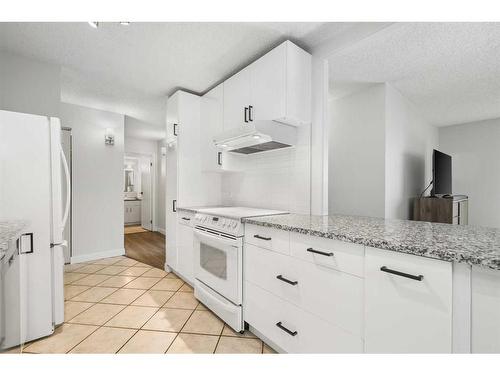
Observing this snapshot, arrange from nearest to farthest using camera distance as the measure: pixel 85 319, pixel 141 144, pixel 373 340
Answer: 1. pixel 373 340
2. pixel 85 319
3. pixel 141 144

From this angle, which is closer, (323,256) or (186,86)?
(323,256)

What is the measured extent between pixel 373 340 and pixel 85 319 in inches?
86.4

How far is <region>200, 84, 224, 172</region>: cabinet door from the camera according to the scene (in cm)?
261

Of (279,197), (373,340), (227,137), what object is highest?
(227,137)

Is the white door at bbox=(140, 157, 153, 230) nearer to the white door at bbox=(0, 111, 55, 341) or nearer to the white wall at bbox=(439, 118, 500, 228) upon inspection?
the white door at bbox=(0, 111, 55, 341)

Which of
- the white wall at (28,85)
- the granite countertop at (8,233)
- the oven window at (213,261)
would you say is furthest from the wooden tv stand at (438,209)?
the white wall at (28,85)

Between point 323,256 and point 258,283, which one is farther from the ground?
point 323,256

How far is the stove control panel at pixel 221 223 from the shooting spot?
174 cm

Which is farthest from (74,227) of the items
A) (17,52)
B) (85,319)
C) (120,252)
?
(17,52)

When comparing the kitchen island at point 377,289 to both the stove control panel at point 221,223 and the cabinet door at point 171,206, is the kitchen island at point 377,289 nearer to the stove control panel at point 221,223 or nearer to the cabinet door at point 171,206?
the stove control panel at point 221,223

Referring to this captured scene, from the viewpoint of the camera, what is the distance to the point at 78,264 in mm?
3357

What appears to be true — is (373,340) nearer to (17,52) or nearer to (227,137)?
(227,137)

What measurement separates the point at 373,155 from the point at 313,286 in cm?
201

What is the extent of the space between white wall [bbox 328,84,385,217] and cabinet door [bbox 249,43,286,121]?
1.45 m
